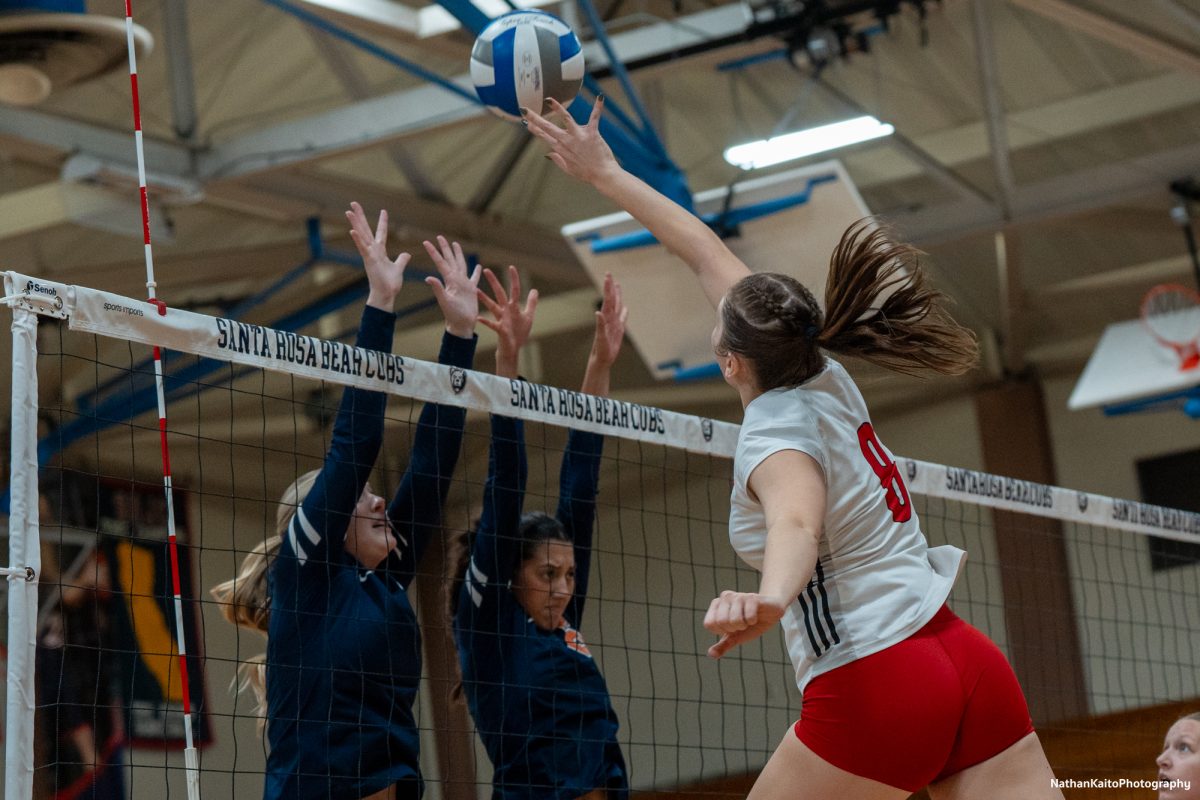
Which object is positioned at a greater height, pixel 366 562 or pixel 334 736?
pixel 366 562

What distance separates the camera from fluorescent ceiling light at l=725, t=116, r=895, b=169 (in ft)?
27.6

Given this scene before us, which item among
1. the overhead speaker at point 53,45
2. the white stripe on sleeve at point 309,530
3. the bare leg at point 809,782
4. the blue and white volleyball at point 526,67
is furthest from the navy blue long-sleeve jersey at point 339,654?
the overhead speaker at point 53,45

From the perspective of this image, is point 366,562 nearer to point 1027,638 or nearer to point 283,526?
point 283,526

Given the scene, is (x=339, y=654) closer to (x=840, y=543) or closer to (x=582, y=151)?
(x=582, y=151)

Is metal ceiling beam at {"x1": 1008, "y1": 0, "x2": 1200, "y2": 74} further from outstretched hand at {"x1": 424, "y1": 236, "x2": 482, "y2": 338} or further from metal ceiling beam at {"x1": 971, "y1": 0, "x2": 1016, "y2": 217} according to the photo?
outstretched hand at {"x1": 424, "y1": 236, "x2": 482, "y2": 338}

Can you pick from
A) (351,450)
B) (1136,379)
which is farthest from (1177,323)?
(351,450)

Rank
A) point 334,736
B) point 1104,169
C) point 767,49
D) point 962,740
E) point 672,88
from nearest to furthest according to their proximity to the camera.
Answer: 1. point 962,740
2. point 334,736
3. point 767,49
4. point 1104,169
5. point 672,88

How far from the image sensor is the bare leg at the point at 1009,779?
261 centimetres

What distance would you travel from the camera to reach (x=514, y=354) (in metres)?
4.47

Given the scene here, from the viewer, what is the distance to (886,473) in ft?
9.16

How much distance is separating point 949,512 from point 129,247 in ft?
23.7

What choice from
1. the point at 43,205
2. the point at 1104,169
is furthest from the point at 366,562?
the point at 1104,169

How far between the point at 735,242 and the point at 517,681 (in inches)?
202

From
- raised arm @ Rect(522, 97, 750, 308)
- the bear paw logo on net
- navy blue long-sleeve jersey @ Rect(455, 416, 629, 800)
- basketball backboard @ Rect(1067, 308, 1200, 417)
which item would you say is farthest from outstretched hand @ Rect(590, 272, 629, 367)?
basketball backboard @ Rect(1067, 308, 1200, 417)
